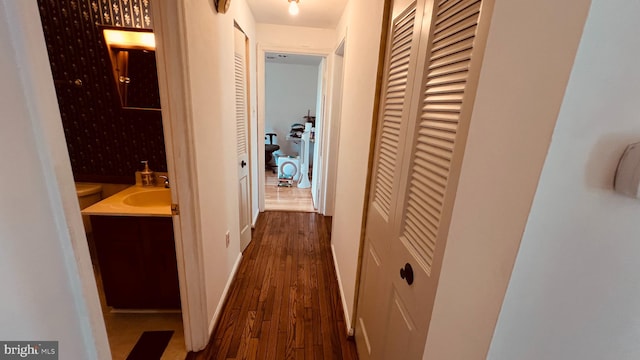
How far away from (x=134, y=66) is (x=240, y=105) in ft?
2.70

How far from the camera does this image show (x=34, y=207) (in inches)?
21.1

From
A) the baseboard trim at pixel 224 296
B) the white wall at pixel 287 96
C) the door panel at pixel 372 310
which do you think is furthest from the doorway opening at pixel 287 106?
the door panel at pixel 372 310

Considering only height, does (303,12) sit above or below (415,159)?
above

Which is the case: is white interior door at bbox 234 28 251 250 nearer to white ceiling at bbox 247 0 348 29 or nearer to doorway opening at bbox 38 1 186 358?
white ceiling at bbox 247 0 348 29

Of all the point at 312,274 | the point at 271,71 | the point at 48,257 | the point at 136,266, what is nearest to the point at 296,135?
the point at 271,71

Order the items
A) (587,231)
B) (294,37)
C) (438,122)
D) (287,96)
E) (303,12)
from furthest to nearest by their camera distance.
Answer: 1. (287,96)
2. (294,37)
3. (303,12)
4. (438,122)
5. (587,231)

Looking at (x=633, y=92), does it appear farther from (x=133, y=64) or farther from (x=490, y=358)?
(x=133, y=64)

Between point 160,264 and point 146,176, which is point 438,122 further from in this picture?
point 146,176

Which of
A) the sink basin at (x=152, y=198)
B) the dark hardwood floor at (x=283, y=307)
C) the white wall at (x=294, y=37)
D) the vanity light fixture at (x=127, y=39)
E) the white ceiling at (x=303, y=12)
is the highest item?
the white ceiling at (x=303, y=12)

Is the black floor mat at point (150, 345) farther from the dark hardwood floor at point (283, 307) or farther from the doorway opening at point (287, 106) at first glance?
the doorway opening at point (287, 106)

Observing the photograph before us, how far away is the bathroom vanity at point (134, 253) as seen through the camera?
153 cm

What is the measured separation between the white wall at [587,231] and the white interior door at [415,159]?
0.79 ft

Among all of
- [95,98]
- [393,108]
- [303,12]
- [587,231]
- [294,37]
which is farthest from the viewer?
[294,37]

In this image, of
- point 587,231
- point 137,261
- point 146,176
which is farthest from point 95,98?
point 587,231
